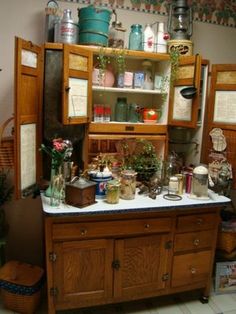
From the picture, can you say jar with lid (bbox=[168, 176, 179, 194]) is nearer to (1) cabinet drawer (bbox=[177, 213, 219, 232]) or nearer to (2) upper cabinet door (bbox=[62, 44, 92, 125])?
(1) cabinet drawer (bbox=[177, 213, 219, 232])

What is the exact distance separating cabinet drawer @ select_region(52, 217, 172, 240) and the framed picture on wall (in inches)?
27.2

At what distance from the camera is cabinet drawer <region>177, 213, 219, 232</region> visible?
2018 mm

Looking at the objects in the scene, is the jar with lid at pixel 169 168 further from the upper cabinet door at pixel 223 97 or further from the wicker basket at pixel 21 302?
the wicker basket at pixel 21 302

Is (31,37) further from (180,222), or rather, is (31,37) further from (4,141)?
(180,222)

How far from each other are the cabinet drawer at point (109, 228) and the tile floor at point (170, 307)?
2.02ft

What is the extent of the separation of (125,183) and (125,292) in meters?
0.73

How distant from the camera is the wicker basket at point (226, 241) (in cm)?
233

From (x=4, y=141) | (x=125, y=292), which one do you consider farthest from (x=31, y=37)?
(x=125, y=292)

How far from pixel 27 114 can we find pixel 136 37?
99 cm

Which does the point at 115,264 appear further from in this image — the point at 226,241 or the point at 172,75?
the point at 172,75

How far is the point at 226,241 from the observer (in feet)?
7.68

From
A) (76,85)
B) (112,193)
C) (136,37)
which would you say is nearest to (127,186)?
(112,193)

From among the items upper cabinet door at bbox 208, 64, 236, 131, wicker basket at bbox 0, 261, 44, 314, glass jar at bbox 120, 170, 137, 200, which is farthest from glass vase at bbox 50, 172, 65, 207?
upper cabinet door at bbox 208, 64, 236, 131

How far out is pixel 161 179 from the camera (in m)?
2.26
